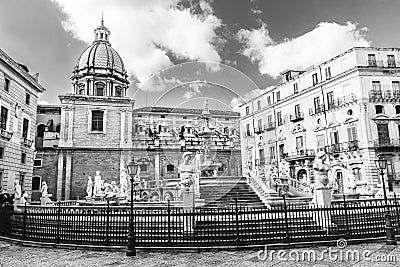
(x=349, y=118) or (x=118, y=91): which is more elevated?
(x=118, y=91)

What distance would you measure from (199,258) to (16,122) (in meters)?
26.3

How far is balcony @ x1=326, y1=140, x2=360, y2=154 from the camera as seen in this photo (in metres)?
32.6

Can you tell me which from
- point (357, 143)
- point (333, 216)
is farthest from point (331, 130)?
point (333, 216)

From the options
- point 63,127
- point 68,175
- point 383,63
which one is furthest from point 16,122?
point 383,63

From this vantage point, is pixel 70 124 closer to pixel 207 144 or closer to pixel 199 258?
pixel 207 144

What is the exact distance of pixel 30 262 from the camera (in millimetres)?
8828

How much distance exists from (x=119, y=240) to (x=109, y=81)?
44433mm

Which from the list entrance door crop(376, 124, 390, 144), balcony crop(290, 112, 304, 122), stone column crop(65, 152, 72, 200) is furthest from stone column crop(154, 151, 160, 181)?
entrance door crop(376, 124, 390, 144)

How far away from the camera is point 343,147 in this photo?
111 ft

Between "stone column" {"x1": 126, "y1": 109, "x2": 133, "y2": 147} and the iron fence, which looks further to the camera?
"stone column" {"x1": 126, "y1": 109, "x2": 133, "y2": 147}

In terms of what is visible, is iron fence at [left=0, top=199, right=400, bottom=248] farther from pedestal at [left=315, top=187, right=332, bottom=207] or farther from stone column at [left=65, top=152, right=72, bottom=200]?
stone column at [left=65, top=152, right=72, bottom=200]

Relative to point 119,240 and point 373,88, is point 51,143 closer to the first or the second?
point 119,240

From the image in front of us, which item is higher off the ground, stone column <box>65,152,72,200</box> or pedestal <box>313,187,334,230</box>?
stone column <box>65,152,72,200</box>

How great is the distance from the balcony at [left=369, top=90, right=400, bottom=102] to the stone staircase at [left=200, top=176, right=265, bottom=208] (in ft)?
68.0
